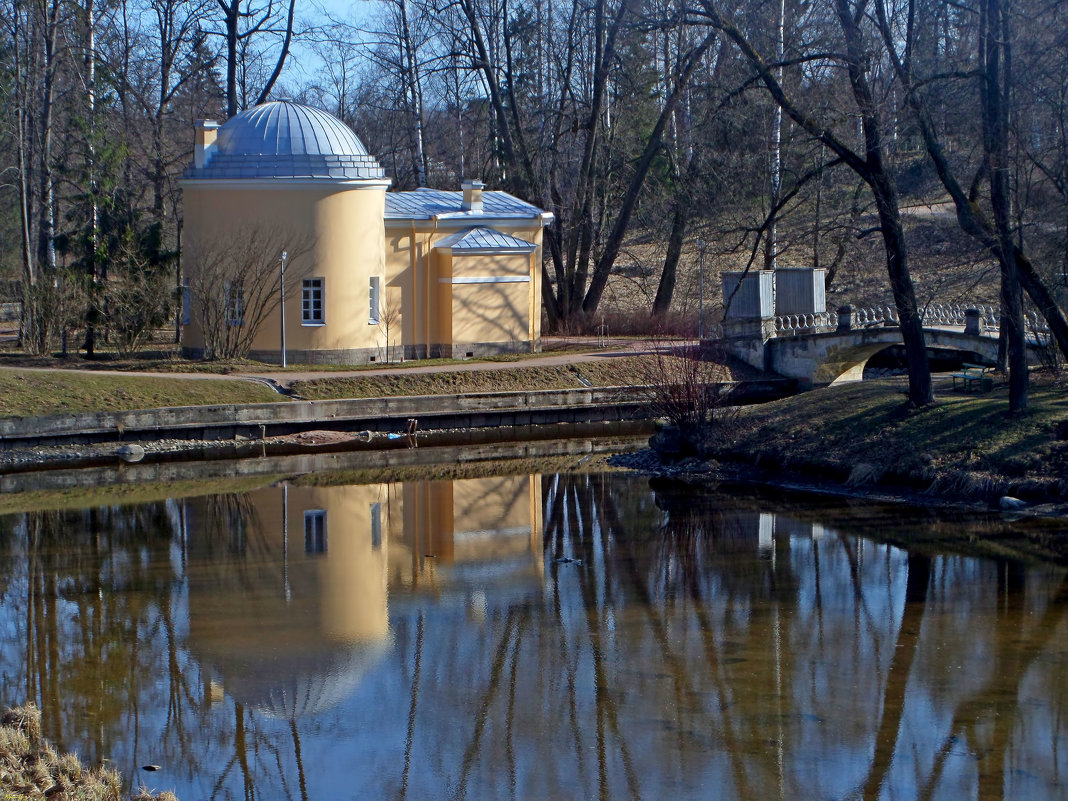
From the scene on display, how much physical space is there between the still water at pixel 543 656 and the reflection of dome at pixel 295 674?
32 millimetres

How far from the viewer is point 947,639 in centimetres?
1114

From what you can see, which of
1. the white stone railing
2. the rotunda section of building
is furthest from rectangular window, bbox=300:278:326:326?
the white stone railing

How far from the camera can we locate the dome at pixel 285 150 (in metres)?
28.1

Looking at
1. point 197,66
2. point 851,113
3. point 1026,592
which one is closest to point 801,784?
point 1026,592

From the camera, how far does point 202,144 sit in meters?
29.0

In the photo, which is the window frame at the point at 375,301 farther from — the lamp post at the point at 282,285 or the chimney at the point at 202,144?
the chimney at the point at 202,144

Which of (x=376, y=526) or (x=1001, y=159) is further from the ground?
(x=1001, y=159)

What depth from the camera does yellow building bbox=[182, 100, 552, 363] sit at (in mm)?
28125

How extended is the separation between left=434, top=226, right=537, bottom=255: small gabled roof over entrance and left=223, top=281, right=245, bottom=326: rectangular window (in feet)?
17.2

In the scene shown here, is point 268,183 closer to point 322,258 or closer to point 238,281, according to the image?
point 322,258

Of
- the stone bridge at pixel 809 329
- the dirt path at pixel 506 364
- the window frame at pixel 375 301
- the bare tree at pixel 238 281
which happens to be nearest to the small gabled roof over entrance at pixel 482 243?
the window frame at pixel 375 301

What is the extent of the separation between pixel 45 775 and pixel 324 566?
6497 millimetres

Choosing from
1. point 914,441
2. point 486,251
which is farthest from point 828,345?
point 914,441

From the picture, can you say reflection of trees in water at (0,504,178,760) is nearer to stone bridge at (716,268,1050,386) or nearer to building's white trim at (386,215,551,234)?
building's white trim at (386,215,551,234)
